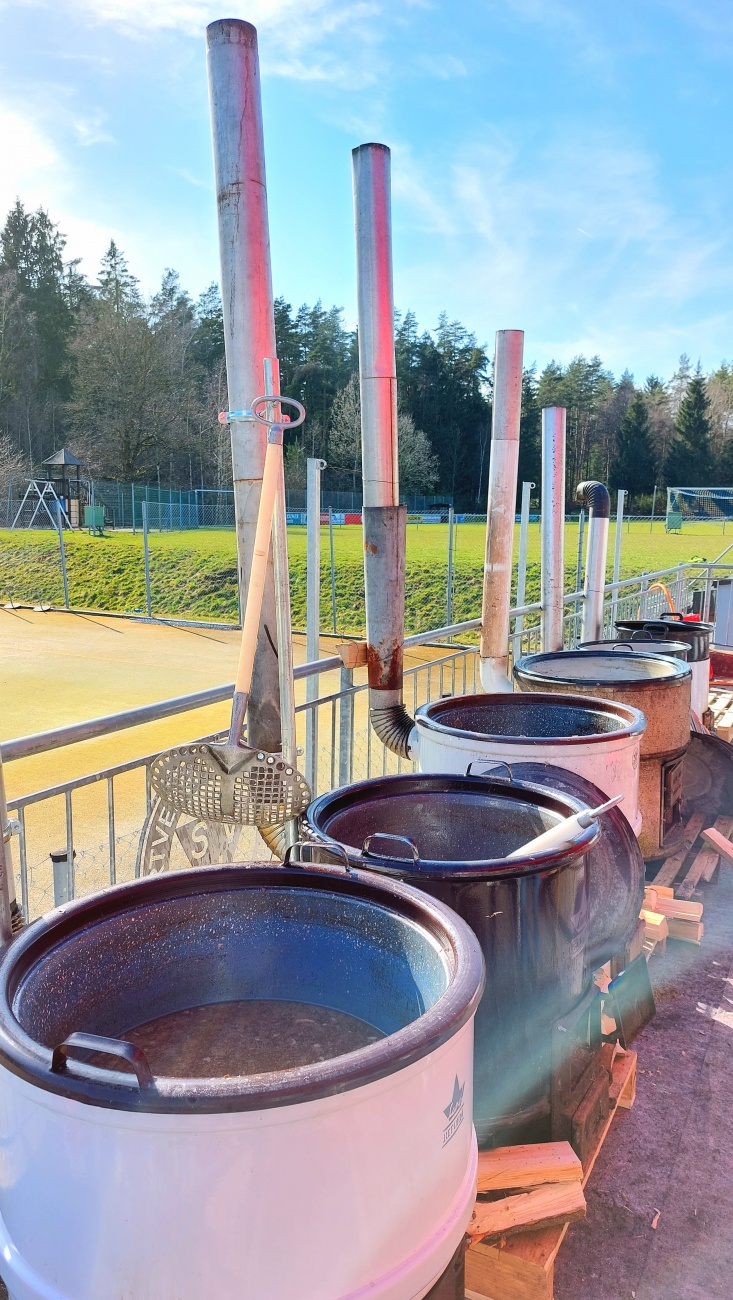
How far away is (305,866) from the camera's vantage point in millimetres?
1937

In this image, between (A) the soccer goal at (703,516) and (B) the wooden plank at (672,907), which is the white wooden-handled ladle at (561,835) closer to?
(B) the wooden plank at (672,907)

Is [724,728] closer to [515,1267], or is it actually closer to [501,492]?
[501,492]

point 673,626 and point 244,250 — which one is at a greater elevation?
point 244,250

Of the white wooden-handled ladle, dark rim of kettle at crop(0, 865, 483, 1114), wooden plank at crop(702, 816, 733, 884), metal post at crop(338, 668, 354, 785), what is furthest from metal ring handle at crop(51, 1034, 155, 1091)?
wooden plank at crop(702, 816, 733, 884)

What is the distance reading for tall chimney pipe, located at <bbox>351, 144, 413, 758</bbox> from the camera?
163 inches

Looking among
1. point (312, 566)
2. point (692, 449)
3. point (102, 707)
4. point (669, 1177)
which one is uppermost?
point (692, 449)

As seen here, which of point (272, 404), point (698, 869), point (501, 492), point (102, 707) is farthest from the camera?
point (102, 707)

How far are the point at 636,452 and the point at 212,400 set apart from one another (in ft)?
121

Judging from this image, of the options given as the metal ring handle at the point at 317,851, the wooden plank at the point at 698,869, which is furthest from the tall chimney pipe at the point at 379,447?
the metal ring handle at the point at 317,851

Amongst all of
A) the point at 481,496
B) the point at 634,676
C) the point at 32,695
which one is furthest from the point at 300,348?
the point at 634,676

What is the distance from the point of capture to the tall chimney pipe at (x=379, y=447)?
13.6ft

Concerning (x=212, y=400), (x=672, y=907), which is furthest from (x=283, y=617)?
(x=212, y=400)

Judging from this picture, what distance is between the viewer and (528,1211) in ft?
6.85

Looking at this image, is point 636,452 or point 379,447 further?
point 636,452
